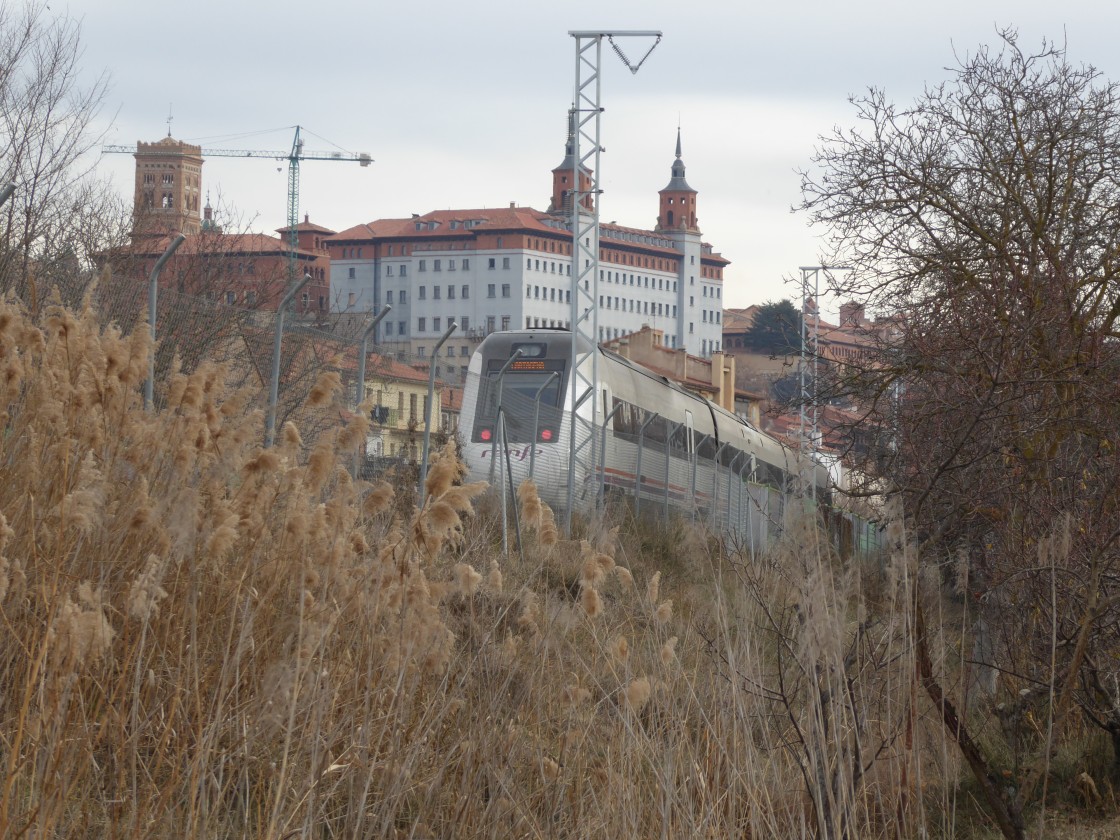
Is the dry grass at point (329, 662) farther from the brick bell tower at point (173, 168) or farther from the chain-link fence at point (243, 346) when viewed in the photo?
the brick bell tower at point (173, 168)

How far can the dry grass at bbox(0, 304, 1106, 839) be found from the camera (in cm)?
347

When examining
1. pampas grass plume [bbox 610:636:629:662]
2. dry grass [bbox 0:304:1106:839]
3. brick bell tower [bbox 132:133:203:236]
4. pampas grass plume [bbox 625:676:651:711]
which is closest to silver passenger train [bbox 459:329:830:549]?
pampas grass plume [bbox 610:636:629:662]

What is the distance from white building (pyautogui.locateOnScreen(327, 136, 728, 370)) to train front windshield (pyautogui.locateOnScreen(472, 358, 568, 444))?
100034mm

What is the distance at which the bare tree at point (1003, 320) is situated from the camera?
7.14m

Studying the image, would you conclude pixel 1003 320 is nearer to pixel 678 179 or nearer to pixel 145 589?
pixel 145 589

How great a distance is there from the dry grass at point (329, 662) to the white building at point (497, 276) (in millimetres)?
116676

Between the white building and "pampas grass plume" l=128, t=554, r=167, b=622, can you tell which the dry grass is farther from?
the white building

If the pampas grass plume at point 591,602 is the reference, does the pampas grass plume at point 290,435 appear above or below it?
above

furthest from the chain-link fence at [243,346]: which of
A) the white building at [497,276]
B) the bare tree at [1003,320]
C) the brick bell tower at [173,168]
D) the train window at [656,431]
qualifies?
the brick bell tower at [173,168]

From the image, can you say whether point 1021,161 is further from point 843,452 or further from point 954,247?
point 843,452

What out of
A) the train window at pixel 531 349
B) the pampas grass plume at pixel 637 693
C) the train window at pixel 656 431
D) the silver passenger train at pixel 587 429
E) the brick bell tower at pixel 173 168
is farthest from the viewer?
the brick bell tower at pixel 173 168

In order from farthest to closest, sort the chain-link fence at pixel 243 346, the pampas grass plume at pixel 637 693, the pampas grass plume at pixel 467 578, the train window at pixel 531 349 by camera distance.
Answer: the train window at pixel 531 349 → the chain-link fence at pixel 243 346 → the pampas grass plume at pixel 637 693 → the pampas grass plume at pixel 467 578

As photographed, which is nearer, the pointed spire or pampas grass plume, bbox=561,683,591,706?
pampas grass plume, bbox=561,683,591,706

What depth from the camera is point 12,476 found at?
424 cm
